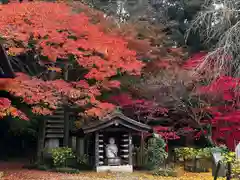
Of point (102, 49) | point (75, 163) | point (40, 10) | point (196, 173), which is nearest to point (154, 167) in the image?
point (196, 173)

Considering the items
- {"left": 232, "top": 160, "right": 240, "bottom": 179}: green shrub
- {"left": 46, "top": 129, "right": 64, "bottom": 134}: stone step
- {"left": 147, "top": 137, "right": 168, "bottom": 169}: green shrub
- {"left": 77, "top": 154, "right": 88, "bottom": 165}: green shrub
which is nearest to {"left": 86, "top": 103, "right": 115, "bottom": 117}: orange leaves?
{"left": 147, "top": 137, "right": 168, "bottom": 169}: green shrub

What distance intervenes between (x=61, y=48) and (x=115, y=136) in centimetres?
480

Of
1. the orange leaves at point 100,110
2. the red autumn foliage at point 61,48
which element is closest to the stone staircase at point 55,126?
the red autumn foliage at point 61,48

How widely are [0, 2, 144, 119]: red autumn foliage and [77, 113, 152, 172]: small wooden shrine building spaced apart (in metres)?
0.59

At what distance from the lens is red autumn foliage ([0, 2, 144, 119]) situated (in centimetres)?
1309

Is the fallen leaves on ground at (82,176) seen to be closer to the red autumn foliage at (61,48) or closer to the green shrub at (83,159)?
the green shrub at (83,159)

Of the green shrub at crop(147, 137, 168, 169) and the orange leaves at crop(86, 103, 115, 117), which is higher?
the orange leaves at crop(86, 103, 115, 117)

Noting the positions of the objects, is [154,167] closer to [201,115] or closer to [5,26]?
[201,115]

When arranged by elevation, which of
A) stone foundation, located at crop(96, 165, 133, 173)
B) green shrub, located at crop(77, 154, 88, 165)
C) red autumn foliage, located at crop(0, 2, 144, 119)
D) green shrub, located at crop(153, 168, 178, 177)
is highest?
red autumn foliage, located at crop(0, 2, 144, 119)

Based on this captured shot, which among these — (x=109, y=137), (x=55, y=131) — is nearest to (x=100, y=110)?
(x=109, y=137)

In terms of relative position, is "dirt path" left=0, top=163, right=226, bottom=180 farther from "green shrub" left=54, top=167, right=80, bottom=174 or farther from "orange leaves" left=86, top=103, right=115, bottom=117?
"orange leaves" left=86, top=103, right=115, bottom=117

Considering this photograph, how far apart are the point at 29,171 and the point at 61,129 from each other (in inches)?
188

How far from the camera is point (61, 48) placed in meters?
13.9

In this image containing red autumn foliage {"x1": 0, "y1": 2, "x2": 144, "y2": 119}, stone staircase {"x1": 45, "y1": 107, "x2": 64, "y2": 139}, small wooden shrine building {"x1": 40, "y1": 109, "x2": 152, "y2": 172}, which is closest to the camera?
red autumn foliage {"x1": 0, "y1": 2, "x2": 144, "y2": 119}
